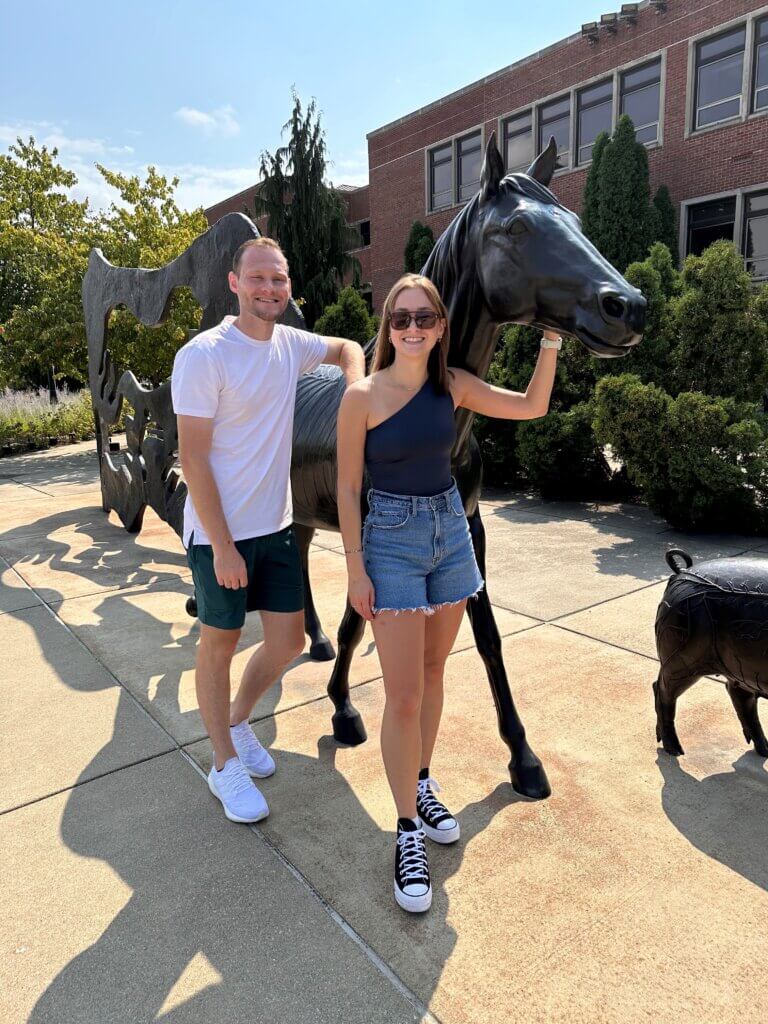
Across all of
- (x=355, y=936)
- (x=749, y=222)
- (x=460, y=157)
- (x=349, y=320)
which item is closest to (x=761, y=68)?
(x=749, y=222)

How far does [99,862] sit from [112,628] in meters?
2.47

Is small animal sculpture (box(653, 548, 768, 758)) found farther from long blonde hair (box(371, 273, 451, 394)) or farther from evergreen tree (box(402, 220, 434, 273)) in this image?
evergreen tree (box(402, 220, 434, 273))

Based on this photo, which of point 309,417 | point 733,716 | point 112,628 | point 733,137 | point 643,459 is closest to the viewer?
point 733,716

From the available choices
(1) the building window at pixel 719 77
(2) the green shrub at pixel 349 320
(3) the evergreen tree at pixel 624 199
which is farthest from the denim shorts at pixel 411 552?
(1) the building window at pixel 719 77

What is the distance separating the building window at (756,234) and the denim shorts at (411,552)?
17182 millimetres

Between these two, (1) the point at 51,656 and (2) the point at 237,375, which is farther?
(1) the point at 51,656

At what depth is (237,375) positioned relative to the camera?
2395mm

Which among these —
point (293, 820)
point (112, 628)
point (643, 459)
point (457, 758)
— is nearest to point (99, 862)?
point (293, 820)

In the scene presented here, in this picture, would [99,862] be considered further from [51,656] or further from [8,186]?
[8,186]

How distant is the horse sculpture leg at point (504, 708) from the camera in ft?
8.86

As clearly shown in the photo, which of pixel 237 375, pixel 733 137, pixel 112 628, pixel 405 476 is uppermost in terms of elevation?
pixel 733 137

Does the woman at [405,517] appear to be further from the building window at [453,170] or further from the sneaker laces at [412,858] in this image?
the building window at [453,170]

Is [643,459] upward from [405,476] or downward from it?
downward

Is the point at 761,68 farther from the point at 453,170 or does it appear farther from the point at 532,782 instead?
the point at 532,782
